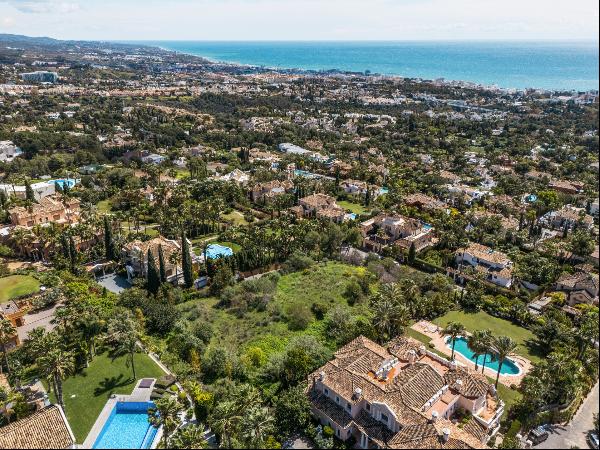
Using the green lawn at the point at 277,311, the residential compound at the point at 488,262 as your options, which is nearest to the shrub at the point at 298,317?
the green lawn at the point at 277,311

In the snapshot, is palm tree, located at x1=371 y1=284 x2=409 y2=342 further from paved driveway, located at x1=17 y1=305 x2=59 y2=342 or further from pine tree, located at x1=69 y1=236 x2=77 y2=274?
pine tree, located at x1=69 y1=236 x2=77 y2=274

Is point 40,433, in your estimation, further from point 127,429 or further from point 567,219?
point 567,219

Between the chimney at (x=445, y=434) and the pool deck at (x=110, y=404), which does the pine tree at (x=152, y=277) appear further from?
the chimney at (x=445, y=434)

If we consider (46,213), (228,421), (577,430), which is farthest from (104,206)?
(577,430)

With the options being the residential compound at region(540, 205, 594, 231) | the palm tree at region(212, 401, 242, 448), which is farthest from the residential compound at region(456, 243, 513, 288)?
the palm tree at region(212, 401, 242, 448)

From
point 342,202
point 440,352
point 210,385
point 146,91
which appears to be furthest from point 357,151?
point 146,91

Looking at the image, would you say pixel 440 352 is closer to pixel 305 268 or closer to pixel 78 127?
pixel 305 268

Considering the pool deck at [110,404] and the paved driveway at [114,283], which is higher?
the pool deck at [110,404]
